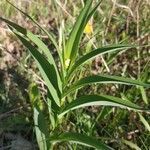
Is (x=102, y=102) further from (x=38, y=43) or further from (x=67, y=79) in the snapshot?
(x=38, y=43)

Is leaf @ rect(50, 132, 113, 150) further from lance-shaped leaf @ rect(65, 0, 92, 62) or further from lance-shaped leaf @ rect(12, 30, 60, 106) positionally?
lance-shaped leaf @ rect(65, 0, 92, 62)

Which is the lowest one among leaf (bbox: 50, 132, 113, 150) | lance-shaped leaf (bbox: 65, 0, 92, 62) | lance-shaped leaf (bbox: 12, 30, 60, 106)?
leaf (bbox: 50, 132, 113, 150)

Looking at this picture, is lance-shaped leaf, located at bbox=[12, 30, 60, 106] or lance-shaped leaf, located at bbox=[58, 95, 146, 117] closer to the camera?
lance-shaped leaf, located at bbox=[58, 95, 146, 117]

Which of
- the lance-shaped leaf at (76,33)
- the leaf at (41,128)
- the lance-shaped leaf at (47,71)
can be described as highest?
the lance-shaped leaf at (76,33)

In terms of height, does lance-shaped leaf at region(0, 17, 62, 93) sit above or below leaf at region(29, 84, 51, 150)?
above

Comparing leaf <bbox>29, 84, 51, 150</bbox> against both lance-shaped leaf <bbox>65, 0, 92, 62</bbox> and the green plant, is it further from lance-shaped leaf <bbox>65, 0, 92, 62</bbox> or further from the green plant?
lance-shaped leaf <bbox>65, 0, 92, 62</bbox>

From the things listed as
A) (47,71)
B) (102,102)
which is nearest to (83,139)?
(102,102)

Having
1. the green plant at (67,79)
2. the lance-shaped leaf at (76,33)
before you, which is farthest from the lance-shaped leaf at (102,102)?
the lance-shaped leaf at (76,33)

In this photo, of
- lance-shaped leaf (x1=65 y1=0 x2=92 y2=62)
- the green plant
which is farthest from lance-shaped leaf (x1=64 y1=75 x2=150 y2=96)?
lance-shaped leaf (x1=65 y1=0 x2=92 y2=62)

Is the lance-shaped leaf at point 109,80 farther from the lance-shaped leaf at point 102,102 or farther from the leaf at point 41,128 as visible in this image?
the leaf at point 41,128

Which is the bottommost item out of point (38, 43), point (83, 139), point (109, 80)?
point (83, 139)
